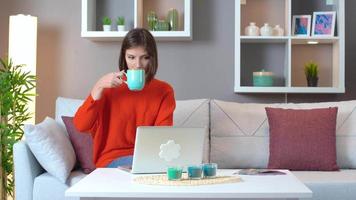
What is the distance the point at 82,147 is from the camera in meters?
3.13

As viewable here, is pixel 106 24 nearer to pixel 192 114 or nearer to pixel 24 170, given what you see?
pixel 192 114

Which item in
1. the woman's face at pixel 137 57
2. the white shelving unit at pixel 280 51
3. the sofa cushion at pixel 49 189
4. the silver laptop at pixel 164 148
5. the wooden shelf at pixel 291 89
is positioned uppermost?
the white shelving unit at pixel 280 51

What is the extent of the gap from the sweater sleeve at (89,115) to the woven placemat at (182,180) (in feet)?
1.89

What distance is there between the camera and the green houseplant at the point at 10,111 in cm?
332

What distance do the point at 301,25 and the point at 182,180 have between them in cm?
229

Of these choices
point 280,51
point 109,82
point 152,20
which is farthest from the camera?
point 280,51

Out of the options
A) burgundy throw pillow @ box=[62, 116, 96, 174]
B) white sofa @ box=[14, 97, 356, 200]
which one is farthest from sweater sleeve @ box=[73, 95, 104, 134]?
white sofa @ box=[14, 97, 356, 200]

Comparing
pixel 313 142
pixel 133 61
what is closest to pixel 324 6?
pixel 313 142

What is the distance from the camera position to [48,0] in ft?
13.1

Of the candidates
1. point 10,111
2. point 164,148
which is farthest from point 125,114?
point 10,111

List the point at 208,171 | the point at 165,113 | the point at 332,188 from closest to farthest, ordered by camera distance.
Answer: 1. the point at 208,171
2. the point at 165,113
3. the point at 332,188

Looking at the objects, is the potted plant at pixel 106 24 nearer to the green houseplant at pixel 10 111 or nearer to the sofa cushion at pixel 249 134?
the green houseplant at pixel 10 111

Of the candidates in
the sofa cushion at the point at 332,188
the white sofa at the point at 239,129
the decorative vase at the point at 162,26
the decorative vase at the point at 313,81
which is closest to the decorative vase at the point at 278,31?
the decorative vase at the point at 313,81

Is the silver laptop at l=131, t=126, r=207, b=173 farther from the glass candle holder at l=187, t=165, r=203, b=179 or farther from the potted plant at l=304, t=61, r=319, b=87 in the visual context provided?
the potted plant at l=304, t=61, r=319, b=87
